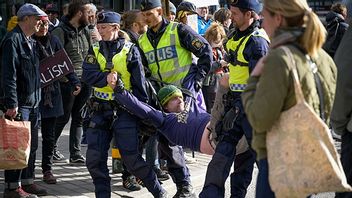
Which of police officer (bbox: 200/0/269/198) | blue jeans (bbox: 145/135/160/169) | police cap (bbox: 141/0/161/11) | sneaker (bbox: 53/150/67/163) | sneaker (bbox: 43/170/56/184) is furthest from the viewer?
sneaker (bbox: 53/150/67/163)

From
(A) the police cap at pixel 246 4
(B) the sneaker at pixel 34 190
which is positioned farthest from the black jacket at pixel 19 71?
(A) the police cap at pixel 246 4

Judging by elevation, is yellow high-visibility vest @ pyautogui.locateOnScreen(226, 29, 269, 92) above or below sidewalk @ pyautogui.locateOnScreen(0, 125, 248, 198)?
above

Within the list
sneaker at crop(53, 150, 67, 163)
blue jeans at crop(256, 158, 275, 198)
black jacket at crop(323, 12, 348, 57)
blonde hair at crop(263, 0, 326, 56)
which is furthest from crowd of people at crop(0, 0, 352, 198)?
black jacket at crop(323, 12, 348, 57)

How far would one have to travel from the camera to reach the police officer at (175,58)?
6.38 meters

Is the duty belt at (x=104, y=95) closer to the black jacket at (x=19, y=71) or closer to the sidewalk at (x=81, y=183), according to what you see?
the black jacket at (x=19, y=71)

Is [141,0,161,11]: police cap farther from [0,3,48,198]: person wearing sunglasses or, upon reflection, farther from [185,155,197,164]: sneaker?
[185,155,197,164]: sneaker

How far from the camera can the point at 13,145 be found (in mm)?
5816

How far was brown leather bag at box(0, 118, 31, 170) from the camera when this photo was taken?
228 inches

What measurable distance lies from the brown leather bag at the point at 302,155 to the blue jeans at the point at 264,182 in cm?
26

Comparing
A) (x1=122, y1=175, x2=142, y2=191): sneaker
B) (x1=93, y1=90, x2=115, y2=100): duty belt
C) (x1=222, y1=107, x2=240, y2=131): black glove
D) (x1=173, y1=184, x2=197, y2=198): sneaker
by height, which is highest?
(x1=93, y1=90, x2=115, y2=100): duty belt

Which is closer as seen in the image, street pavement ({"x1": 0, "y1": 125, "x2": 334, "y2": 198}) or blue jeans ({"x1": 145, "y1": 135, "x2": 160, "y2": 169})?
street pavement ({"x1": 0, "y1": 125, "x2": 334, "y2": 198})

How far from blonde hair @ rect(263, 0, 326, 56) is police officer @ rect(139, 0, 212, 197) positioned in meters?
2.78

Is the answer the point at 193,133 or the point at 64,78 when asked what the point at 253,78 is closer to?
the point at 193,133

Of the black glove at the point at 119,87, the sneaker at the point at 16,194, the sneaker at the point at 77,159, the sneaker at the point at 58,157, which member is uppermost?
the black glove at the point at 119,87
